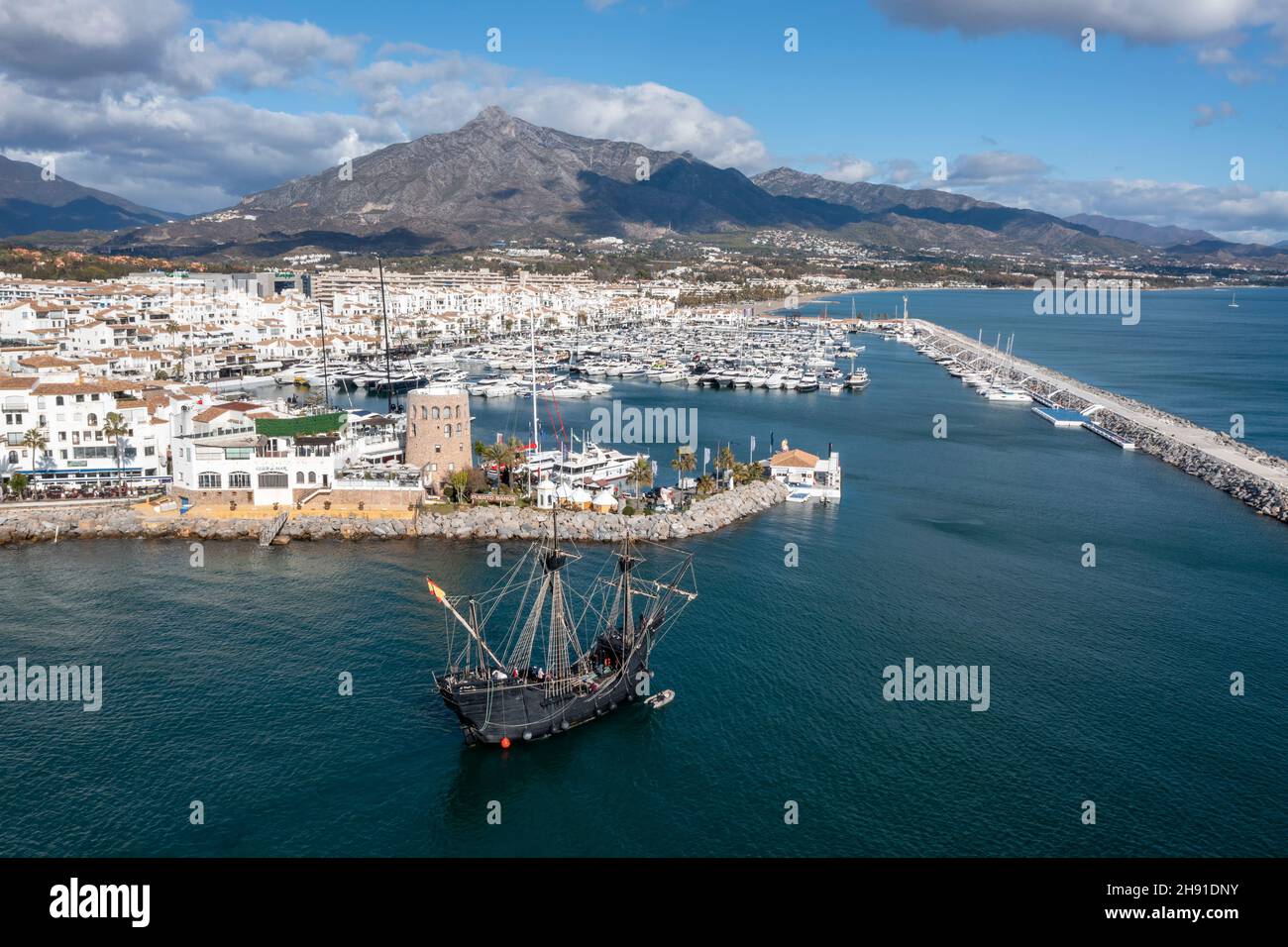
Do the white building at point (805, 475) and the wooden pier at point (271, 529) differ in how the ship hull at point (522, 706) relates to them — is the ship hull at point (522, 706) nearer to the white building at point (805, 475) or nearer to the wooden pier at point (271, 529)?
the wooden pier at point (271, 529)

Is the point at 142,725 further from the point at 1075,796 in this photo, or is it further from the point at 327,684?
the point at 1075,796

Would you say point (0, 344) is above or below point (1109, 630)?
above

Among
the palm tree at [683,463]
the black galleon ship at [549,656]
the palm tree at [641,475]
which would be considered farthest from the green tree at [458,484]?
the palm tree at [683,463]

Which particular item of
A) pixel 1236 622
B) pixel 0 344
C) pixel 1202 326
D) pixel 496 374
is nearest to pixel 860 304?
pixel 1202 326

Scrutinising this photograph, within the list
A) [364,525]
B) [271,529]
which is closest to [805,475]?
[364,525]

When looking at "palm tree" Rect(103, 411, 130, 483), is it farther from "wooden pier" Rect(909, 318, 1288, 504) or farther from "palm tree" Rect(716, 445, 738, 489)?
"wooden pier" Rect(909, 318, 1288, 504)
